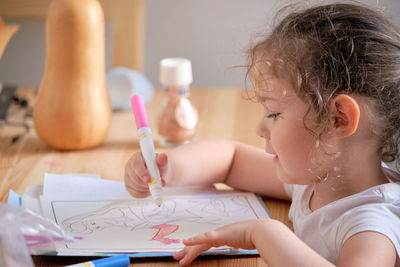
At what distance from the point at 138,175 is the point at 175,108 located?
0.89 ft

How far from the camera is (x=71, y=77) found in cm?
95

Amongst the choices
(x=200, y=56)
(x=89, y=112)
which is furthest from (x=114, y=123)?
(x=200, y=56)

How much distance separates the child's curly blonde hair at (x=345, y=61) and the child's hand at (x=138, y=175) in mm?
204

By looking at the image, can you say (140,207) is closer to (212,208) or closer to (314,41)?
(212,208)

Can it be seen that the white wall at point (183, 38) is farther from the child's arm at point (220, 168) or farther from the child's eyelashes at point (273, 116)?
the child's eyelashes at point (273, 116)

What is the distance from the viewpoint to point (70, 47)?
944mm

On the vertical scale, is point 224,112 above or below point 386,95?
below

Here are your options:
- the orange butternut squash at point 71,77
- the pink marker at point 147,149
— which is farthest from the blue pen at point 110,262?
the orange butternut squash at point 71,77

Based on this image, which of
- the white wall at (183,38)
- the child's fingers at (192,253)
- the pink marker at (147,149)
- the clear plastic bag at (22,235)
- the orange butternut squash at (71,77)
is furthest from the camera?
the white wall at (183,38)

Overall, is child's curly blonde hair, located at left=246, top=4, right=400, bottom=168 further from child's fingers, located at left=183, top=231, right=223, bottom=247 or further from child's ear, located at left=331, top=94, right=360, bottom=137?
child's fingers, located at left=183, top=231, right=223, bottom=247

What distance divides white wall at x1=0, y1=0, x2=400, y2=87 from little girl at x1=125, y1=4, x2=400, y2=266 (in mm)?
1086

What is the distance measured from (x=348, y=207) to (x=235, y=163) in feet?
0.83

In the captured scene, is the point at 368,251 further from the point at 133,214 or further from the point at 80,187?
the point at 80,187

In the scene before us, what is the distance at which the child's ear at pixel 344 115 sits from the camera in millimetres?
616
